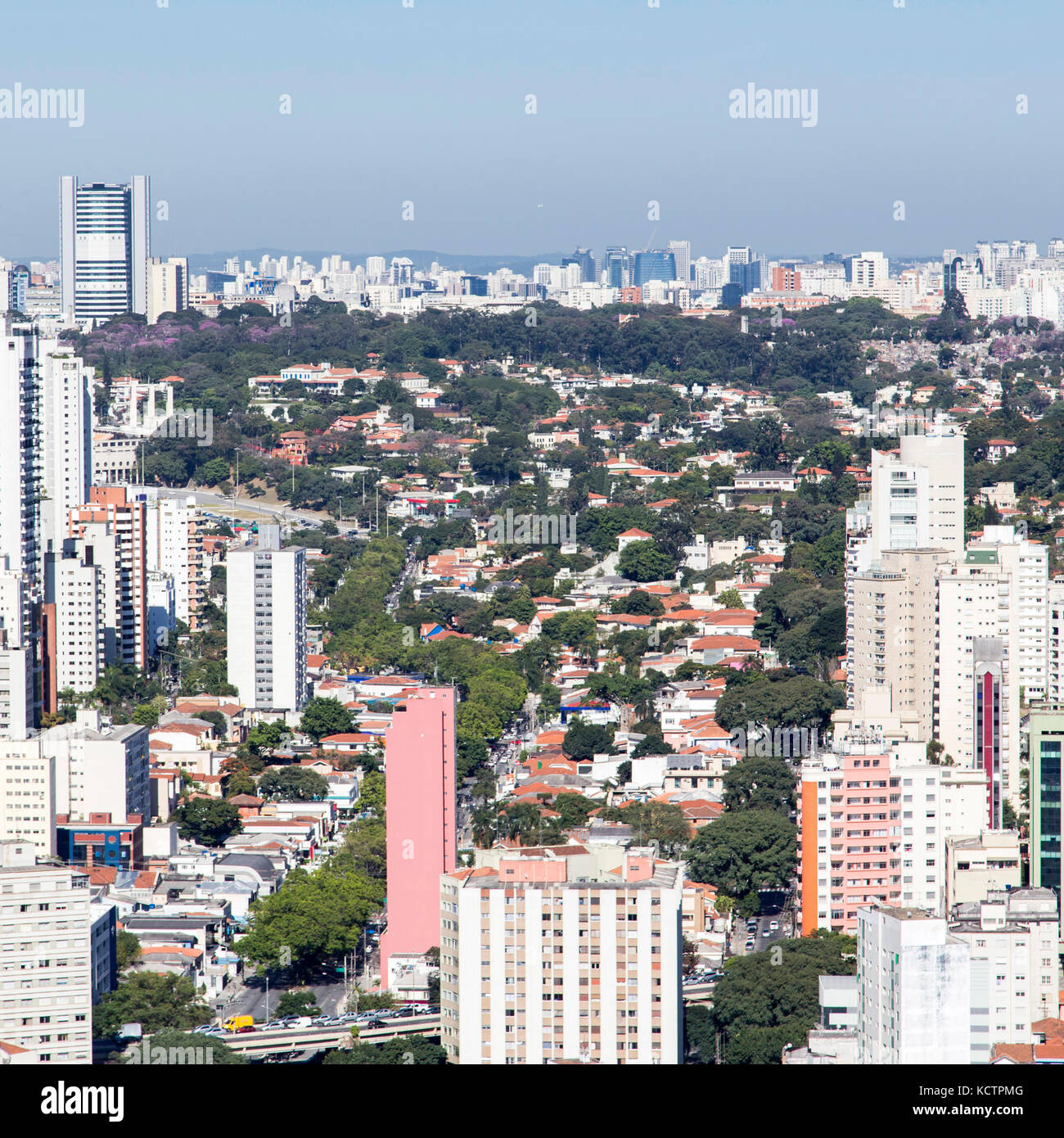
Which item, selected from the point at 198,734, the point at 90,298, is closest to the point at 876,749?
the point at 198,734

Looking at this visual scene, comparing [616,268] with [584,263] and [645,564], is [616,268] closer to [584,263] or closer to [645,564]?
[584,263]

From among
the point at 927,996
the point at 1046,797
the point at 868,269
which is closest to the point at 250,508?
the point at 1046,797

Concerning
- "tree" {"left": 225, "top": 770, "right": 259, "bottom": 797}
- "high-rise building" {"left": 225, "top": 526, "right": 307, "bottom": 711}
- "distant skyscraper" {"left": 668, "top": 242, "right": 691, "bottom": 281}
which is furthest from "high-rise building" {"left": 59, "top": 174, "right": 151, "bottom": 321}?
"tree" {"left": 225, "top": 770, "right": 259, "bottom": 797}

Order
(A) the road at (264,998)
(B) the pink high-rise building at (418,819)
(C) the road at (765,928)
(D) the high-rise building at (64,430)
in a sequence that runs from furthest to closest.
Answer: (D) the high-rise building at (64,430), (C) the road at (765,928), (B) the pink high-rise building at (418,819), (A) the road at (264,998)

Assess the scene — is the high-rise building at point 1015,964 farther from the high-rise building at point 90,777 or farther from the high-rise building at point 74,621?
the high-rise building at point 74,621

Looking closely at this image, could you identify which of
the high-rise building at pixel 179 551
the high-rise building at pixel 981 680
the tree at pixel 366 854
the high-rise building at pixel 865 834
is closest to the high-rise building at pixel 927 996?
the high-rise building at pixel 865 834

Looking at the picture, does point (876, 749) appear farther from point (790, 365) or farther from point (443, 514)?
Result: point (790, 365)

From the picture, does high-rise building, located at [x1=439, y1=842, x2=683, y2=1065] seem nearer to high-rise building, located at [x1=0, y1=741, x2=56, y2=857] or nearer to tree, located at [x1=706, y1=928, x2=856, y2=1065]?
tree, located at [x1=706, y1=928, x2=856, y2=1065]
